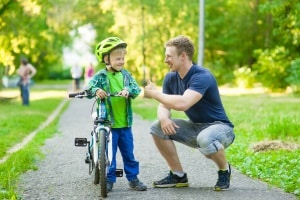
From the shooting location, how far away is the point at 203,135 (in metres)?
6.46

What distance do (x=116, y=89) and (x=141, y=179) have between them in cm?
138

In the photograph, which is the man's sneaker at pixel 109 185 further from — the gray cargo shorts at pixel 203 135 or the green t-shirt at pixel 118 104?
the gray cargo shorts at pixel 203 135

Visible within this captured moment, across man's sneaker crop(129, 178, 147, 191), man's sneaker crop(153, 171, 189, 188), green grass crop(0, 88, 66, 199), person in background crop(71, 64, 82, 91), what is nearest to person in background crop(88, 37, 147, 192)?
man's sneaker crop(129, 178, 147, 191)

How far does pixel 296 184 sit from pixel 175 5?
88.0 ft

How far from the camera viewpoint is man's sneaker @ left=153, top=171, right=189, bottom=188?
6.92 m

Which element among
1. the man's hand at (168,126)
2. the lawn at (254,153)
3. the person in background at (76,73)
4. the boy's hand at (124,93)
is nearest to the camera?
the boy's hand at (124,93)

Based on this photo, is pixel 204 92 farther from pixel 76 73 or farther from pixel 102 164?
pixel 76 73

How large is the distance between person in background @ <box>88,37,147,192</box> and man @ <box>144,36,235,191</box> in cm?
34

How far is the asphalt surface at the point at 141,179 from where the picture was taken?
6.39 meters

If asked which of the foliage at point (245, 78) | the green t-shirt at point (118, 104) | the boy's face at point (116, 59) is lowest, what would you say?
the foliage at point (245, 78)

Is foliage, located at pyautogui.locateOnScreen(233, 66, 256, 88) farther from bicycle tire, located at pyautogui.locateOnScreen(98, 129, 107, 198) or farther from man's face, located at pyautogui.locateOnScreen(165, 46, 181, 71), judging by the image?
bicycle tire, located at pyautogui.locateOnScreen(98, 129, 107, 198)

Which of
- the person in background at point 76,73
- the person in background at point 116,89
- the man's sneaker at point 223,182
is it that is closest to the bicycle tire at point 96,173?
the person in background at point 116,89

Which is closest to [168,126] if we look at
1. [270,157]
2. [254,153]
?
[270,157]

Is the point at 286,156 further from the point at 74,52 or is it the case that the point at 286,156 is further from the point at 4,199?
the point at 74,52
